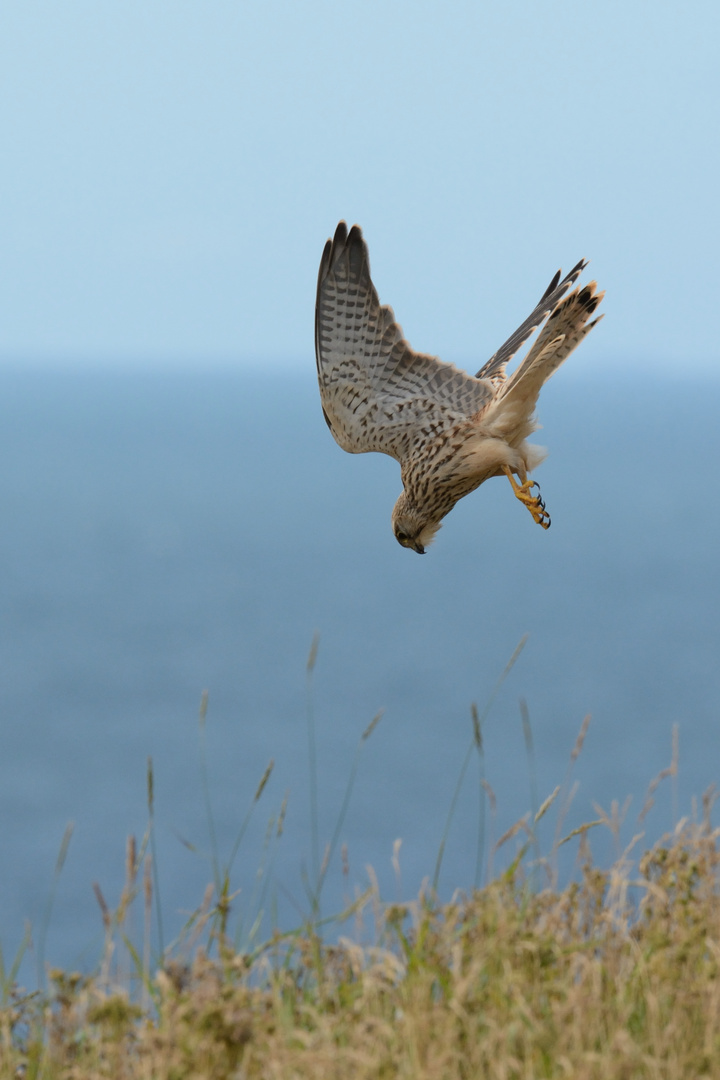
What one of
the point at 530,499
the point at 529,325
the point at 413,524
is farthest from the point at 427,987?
the point at 529,325

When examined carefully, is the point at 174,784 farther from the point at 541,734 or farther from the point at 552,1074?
the point at 552,1074

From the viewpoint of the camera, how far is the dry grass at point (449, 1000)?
1796mm

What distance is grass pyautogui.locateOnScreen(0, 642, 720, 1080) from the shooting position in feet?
5.92

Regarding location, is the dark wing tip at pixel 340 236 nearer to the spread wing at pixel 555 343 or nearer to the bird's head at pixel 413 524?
the spread wing at pixel 555 343

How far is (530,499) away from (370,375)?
0.88 meters

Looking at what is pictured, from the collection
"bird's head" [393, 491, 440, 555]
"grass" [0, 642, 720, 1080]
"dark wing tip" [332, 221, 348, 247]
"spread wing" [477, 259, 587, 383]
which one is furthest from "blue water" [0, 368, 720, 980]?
"grass" [0, 642, 720, 1080]

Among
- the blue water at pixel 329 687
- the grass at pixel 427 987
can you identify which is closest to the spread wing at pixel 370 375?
the grass at pixel 427 987

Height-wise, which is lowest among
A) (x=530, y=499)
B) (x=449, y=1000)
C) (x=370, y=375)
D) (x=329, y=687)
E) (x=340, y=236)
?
(x=449, y=1000)

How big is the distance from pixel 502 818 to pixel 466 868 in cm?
893

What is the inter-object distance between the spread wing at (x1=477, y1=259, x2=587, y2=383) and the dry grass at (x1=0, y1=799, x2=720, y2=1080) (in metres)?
2.04

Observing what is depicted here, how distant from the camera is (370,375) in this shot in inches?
161

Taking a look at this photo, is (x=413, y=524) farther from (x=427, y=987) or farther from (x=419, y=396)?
(x=427, y=987)

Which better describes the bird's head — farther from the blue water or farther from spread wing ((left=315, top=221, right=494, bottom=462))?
the blue water

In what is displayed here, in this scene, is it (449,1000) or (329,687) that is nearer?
(449,1000)
